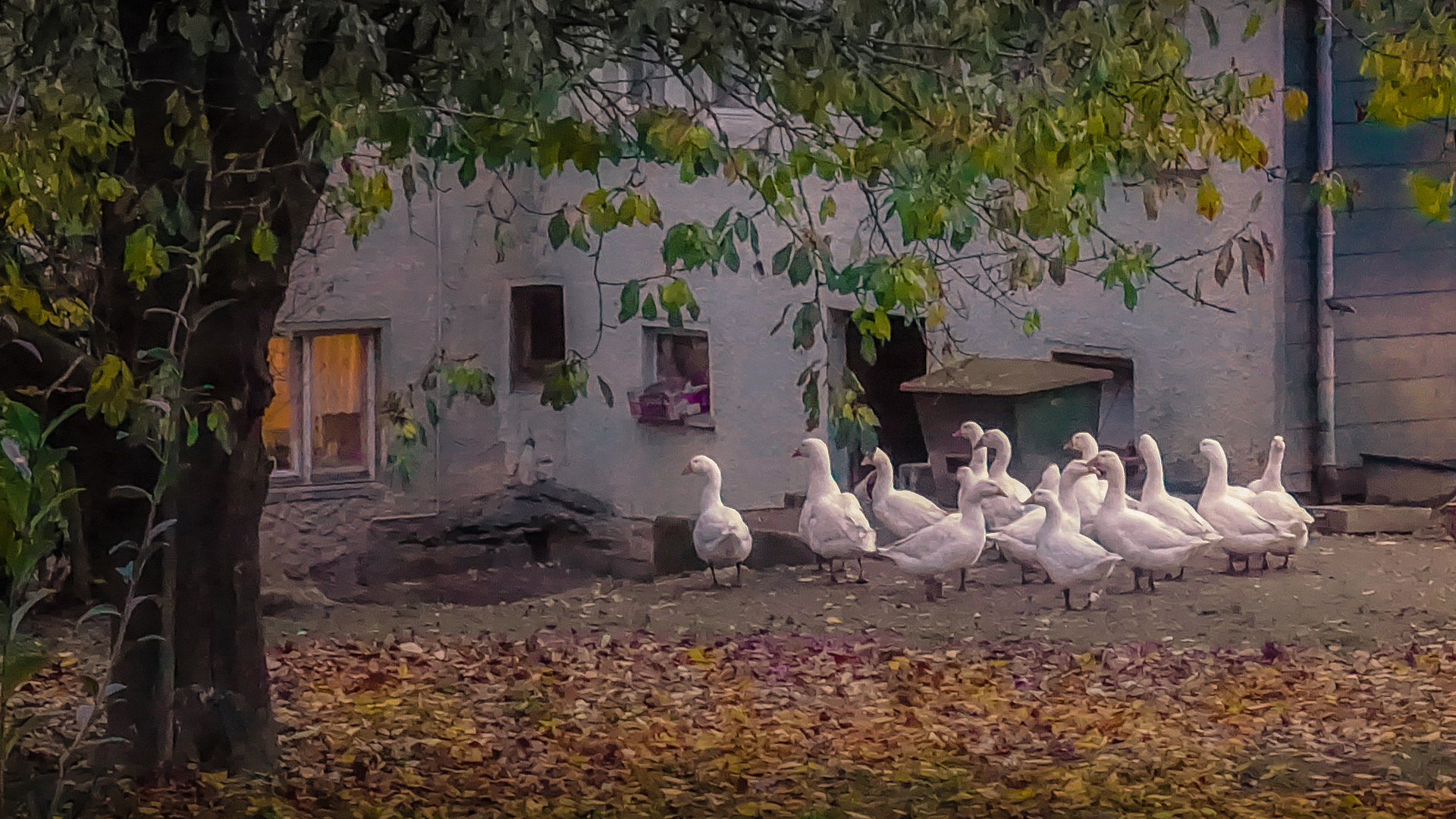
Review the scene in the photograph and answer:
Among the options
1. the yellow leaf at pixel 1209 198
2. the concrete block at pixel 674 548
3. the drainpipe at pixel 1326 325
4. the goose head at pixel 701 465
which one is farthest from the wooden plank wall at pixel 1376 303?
the yellow leaf at pixel 1209 198

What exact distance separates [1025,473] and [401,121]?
5336mm

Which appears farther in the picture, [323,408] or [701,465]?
[323,408]

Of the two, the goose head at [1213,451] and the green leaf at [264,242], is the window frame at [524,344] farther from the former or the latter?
the green leaf at [264,242]

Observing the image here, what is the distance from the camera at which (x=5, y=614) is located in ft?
8.70

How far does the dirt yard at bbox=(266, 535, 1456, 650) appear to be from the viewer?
6172mm

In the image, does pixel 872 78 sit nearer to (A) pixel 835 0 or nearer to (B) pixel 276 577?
(A) pixel 835 0

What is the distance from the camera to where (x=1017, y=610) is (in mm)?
6801

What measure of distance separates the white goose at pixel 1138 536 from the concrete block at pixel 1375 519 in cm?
119

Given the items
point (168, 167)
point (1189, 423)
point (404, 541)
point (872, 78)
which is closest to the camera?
point (872, 78)

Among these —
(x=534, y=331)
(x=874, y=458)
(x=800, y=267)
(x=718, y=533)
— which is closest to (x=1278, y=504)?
(x=874, y=458)

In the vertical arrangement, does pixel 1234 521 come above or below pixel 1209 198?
below

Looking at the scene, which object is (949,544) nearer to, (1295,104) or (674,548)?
(674,548)

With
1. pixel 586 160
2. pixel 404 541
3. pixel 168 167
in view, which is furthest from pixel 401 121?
pixel 404 541

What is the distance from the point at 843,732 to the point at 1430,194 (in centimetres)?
215
